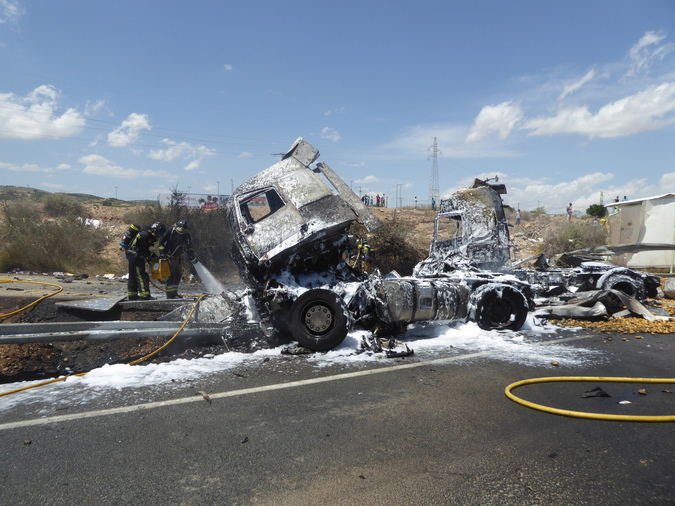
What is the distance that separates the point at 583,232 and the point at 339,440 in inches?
872

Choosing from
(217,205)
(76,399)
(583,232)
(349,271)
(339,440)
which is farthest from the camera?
(583,232)

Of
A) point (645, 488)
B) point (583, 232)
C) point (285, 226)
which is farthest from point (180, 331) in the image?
point (583, 232)

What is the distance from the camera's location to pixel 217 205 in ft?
46.8

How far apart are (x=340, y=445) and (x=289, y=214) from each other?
330cm

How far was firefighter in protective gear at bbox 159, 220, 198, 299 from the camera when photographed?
24.9ft

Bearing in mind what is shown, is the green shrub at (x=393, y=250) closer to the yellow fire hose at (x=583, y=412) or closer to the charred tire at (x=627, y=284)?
the charred tire at (x=627, y=284)

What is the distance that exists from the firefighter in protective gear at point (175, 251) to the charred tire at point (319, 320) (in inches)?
129

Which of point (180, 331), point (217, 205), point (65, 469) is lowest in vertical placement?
point (65, 469)

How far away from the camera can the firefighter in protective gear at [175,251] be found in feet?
24.9

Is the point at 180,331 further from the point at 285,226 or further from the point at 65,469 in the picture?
the point at 65,469

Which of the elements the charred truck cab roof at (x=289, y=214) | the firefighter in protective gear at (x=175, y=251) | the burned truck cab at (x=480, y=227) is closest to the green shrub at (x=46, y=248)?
the firefighter in protective gear at (x=175, y=251)

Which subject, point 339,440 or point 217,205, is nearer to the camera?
point 339,440

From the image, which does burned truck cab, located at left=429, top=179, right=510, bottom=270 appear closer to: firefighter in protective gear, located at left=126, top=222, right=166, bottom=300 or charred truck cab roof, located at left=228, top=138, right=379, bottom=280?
charred truck cab roof, located at left=228, top=138, right=379, bottom=280

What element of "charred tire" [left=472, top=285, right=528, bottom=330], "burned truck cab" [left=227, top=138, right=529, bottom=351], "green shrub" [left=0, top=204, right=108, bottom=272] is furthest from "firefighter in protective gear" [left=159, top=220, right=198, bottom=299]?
"green shrub" [left=0, top=204, right=108, bottom=272]
